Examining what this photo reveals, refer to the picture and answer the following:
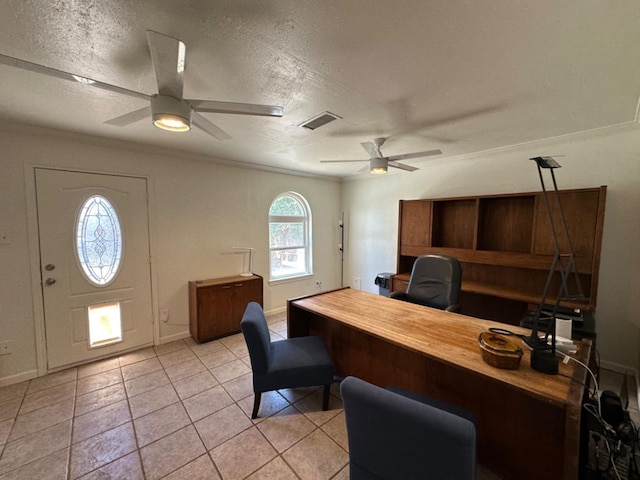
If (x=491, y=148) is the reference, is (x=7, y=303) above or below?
below

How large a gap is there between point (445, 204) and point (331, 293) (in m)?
2.44

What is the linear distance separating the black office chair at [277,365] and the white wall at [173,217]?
1.93 m

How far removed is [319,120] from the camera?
2.30m

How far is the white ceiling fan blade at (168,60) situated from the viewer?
106 centimetres

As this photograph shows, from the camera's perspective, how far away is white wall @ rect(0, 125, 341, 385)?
2.48m

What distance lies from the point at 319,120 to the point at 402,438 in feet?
7.41

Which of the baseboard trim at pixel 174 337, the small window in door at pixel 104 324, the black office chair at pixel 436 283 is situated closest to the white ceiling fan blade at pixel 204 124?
the black office chair at pixel 436 283

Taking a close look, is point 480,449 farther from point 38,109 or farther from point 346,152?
point 38,109

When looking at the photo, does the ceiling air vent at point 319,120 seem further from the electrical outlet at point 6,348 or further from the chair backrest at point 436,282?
the electrical outlet at point 6,348

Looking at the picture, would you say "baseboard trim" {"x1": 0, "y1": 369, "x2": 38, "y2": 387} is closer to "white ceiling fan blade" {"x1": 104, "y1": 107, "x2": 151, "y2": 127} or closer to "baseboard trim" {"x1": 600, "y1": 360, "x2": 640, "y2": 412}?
"white ceiling fan blade" {"x1": 104, "y1": 107, "x2": 151, "y2": 127}

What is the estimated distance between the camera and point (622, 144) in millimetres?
2592

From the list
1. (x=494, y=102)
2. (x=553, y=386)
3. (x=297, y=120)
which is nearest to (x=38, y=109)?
(x=297, y=120)

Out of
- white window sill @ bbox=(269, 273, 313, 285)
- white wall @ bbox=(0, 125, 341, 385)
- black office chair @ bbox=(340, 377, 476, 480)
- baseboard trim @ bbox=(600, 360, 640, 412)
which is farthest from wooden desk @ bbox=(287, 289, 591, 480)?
white window sill @ bbox=(269, 273, 313, 285)

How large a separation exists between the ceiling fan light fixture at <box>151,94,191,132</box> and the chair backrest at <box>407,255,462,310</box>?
2.57 metres
